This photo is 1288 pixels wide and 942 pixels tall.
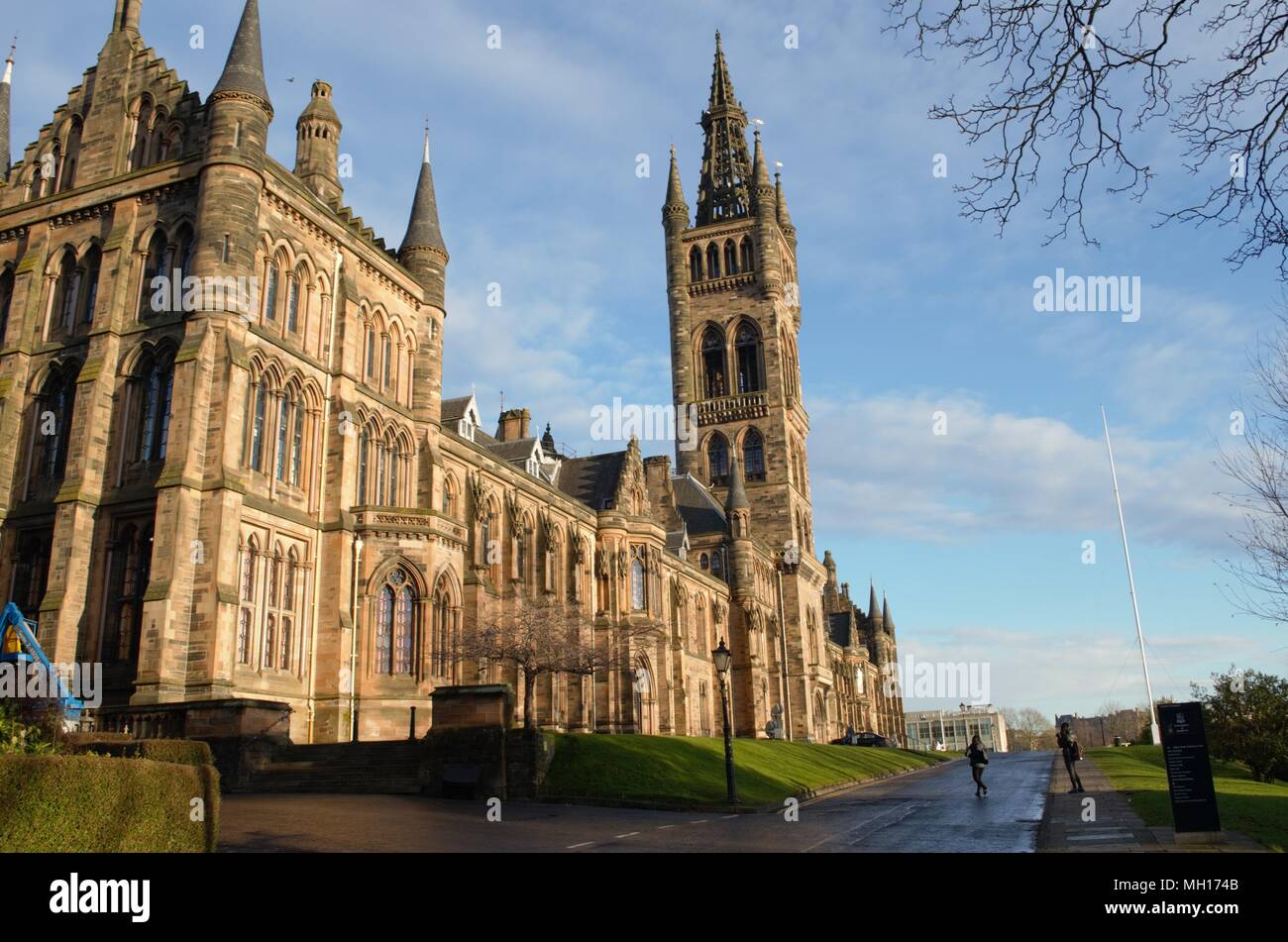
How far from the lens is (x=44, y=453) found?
30625 millimetres

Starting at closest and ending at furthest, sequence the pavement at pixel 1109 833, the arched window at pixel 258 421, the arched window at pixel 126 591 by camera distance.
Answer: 1. the pavement at pixel 1109 833
2. the arched window at pixel 126 591
3. the arched window at pixel 258 421

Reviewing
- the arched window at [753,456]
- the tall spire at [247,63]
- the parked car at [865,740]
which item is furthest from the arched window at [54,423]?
the parked car at [865,740]

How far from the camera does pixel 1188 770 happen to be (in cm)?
1426

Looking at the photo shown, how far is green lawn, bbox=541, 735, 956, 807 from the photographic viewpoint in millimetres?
23453

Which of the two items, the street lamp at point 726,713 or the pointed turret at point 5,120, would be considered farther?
the pointed turret at point 5,120

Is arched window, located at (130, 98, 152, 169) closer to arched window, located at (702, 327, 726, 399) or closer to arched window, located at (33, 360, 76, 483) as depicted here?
arched window, located at (33, 360, 76, 483)

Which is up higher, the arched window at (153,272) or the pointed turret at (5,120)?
the pointed turret at (5,120)

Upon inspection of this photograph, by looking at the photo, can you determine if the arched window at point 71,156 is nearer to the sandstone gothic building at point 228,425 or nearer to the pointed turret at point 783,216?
the sandstone gothic building at point 228,425

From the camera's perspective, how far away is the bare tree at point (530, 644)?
110ft

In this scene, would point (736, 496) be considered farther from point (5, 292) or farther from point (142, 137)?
point (5, 292)

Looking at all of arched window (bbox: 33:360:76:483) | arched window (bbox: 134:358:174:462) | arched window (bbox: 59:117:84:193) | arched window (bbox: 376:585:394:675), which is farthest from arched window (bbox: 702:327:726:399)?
arched window (bbox: 134:358:174:462)

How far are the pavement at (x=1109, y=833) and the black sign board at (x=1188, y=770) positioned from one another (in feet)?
1.21

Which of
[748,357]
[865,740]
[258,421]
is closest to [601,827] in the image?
[258,421]
